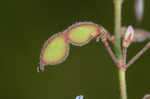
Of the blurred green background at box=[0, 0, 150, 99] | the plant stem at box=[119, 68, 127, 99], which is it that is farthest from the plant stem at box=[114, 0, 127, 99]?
the blurred green background at box=[0, 0, 150, 99]

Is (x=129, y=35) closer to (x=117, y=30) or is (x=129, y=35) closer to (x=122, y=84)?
(x=117, y=30)

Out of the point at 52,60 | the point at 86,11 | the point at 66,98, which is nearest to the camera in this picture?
the point at 52,60

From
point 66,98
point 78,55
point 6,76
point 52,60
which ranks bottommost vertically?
point 52,60

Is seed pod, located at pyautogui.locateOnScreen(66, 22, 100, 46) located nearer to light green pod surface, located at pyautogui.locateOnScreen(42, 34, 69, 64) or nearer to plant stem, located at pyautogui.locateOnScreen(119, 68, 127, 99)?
light green pod surface, located at pyautogui.locateOnScreen(42, 34, 69, 64)

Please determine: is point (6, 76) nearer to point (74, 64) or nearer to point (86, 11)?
point (74, 64)

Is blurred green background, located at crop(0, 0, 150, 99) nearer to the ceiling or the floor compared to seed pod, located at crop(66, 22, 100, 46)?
nearer to the ceiling

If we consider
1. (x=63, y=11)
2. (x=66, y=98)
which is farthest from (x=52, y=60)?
(x=63, y=11)
